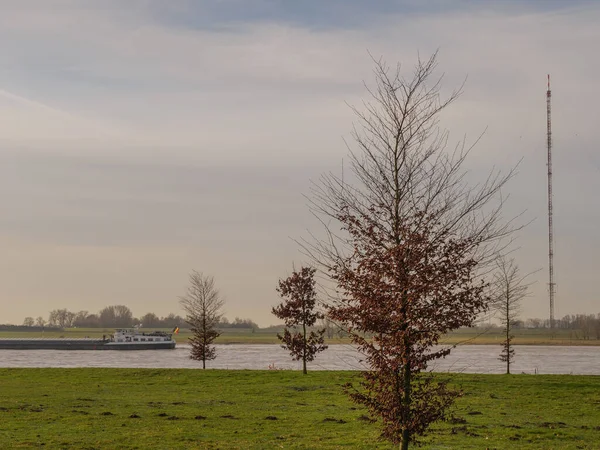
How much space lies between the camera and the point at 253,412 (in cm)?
2911

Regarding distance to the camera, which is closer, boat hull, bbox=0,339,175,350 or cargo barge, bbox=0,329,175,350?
boat hull, bbox=0,339,175,350

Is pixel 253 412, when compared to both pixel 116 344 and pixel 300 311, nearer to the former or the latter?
pixel 300 311

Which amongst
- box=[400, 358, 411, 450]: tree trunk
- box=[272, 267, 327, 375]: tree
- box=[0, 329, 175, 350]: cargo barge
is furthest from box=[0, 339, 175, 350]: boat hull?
box=[400, 358, 411, 450]: tree trunk

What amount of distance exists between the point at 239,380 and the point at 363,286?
90.3 feet

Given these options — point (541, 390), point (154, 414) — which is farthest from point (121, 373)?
point (541, 390)

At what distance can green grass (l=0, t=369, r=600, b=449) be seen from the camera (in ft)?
73.8

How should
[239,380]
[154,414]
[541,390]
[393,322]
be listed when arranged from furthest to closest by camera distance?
1. [239,380]
2. [541,390]
3. [154,414]
4. [393,322]

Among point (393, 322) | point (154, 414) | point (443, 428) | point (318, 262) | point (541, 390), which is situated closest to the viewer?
point (393, 322)

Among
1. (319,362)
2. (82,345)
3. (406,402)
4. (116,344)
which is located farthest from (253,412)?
(82,345)

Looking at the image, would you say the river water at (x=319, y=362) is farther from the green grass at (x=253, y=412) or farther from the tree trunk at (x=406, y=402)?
the tree trunk at (x=406, y=402)

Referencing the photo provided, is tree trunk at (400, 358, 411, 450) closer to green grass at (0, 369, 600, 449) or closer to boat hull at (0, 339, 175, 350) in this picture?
green grass at (0, 369, 600, 449)

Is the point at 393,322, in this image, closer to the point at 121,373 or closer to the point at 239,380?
the point at 239,380

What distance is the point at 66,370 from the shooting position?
46.5 metres

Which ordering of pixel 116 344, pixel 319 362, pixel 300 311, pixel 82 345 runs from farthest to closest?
pixel 82 345 < pixel 116 344 < pixel 319 362 < pixel 300 311
